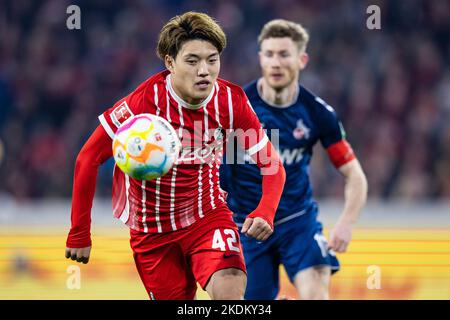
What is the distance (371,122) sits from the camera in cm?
1280

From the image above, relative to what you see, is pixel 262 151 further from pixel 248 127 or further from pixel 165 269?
pixel 165 269

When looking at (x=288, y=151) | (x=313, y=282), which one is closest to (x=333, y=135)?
(x=288, y=151)

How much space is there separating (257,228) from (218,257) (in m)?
0.27

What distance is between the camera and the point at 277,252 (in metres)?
6.34

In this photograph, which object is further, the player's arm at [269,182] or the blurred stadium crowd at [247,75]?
the blurred stadium crowd at [247,75]

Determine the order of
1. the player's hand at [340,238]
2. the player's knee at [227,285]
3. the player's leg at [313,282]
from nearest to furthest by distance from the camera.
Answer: the player's knee at [227,285] → the player's leg at [313,282] → the player's hand at [340,238]

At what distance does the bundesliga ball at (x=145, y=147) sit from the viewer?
14.9ft

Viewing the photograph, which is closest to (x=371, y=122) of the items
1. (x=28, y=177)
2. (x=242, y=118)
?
(x=28, y=177)

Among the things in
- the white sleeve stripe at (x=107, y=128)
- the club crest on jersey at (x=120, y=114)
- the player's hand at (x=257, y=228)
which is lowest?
the player's hand at (x=257, y=228)

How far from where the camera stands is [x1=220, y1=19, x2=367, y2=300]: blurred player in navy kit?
6.22 metres

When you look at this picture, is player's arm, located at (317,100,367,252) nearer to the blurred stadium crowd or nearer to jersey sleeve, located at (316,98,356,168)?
jersey sleeve, located at (316,98,356,168)

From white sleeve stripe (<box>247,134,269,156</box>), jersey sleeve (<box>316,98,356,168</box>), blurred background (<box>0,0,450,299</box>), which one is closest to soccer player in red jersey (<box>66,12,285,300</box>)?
white sleeve stripe (<box>247,134,269,156</box>)

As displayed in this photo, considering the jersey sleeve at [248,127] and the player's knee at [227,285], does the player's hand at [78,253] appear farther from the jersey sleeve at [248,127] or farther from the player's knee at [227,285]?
the jersey sleeve at [248,127]

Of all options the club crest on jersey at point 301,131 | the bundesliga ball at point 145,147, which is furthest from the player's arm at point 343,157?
the bundesliga ball at point 145,147
